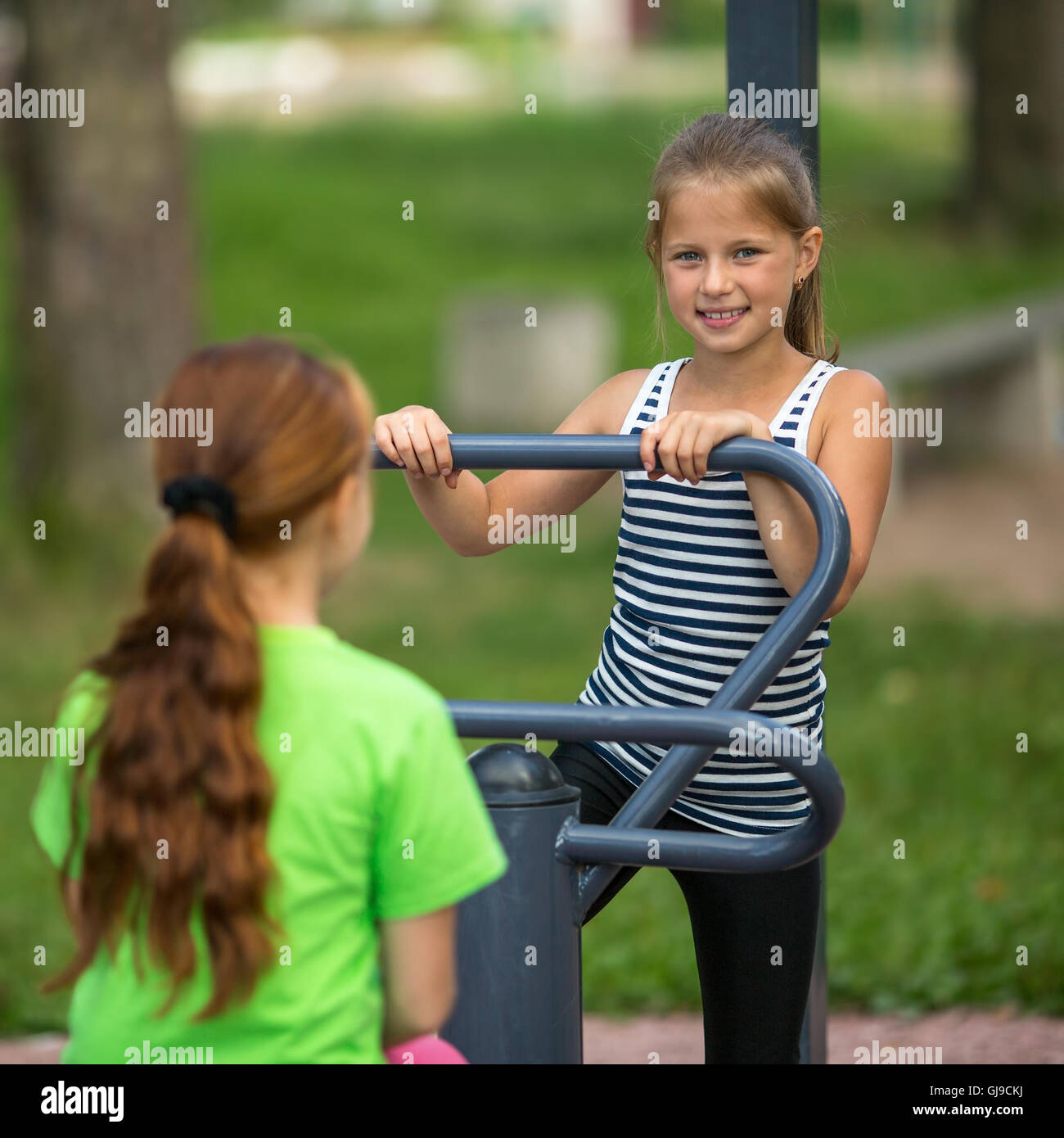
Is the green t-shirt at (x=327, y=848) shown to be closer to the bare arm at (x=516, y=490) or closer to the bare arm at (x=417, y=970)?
the bare arm at (x=417, y=970)

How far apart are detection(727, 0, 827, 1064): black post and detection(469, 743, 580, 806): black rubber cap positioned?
580mm

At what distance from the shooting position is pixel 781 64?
235 centimetres

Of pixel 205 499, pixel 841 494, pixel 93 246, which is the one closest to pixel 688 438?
pixel 841 494

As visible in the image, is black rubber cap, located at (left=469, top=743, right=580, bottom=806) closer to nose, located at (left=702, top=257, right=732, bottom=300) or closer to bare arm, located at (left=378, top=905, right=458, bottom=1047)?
bare arm, located at (left=378, top=905, right=458, bottom=1047)

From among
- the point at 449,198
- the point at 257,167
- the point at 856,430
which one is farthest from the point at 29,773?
the point at 257,167

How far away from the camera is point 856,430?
80.4 inches

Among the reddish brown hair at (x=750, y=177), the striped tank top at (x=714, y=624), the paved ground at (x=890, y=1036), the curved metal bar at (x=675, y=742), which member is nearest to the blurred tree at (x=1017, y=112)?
the paved ground at (x=890, y=1036)

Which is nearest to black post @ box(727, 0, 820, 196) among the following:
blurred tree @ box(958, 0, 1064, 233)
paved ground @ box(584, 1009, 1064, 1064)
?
paved ground @ box(584, 1009, 1064, 1064)

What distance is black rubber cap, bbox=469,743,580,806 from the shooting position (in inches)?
72.4

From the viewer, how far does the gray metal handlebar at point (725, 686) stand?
5.93 ft

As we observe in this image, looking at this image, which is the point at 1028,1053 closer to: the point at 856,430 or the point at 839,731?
the point at 856,430

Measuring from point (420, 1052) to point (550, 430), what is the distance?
28.9 feet

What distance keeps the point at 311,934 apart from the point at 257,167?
18341 mm

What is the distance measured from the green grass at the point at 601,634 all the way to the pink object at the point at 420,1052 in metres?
0.63
